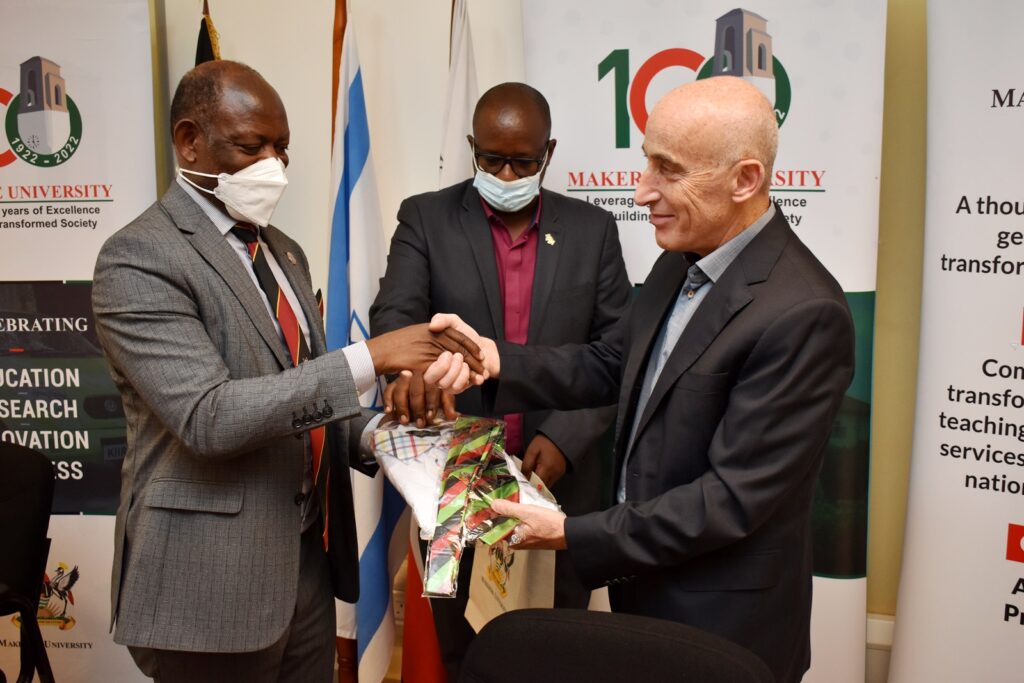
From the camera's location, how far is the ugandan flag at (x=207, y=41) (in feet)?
10.3

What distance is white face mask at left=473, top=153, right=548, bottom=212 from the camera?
2.65m

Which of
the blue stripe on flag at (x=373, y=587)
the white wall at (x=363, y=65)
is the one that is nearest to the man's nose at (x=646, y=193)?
the blue stripe on flag at (x=373, y=587)

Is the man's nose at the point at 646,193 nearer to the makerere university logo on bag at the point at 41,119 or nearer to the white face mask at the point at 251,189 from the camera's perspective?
the white face mask at the point at 251,189

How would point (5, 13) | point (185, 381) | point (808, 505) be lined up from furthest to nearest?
point (5, 13), point (808, 505), point (185, 381)

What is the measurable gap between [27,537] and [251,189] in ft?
3.86

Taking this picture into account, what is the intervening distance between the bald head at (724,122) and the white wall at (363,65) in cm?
191

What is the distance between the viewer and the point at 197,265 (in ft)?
5.40

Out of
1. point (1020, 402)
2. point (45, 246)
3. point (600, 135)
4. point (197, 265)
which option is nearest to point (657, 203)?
point (197, 265)

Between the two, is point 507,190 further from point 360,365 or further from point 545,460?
point 360,365

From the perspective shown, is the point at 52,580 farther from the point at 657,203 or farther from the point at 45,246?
the point at 657,203

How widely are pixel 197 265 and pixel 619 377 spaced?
1183 mm

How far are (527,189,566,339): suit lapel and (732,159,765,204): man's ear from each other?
3.34ft

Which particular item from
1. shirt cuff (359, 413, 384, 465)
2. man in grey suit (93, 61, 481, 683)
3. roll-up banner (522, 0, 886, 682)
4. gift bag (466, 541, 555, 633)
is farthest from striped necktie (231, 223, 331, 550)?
roll-up banner (522, 0, 886, 682)

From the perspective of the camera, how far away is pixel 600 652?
1168 mm
